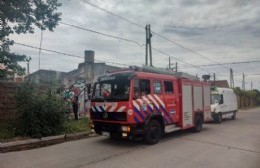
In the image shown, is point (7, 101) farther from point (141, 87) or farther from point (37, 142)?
point (141, 87)

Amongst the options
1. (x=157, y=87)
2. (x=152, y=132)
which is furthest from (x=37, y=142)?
(x=157, y=87)

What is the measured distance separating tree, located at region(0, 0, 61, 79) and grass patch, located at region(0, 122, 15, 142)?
2097 millimetres

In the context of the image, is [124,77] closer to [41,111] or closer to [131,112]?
[131,112]

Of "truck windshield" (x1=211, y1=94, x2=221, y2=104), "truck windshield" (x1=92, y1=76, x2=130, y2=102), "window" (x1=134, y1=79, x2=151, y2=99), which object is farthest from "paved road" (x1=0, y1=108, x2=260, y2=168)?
"truck windshield" (x1=211, y1=94, x2=221, y2=104)

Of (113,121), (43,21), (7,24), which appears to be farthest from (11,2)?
(113,121)

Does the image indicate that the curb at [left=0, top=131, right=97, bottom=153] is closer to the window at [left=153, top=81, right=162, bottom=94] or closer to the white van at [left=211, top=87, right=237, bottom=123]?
the window at [left=153, top=81, right=162, bottom=94]

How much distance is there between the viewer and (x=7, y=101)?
1284 centimetres

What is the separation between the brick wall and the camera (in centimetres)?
1270

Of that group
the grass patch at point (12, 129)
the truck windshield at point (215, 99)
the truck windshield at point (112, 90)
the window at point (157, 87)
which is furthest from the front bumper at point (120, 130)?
the truck windshield at point (215, 99)

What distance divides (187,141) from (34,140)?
6.08 meters

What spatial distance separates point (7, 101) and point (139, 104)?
6.73 m

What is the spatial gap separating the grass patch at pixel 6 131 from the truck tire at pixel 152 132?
522 cm

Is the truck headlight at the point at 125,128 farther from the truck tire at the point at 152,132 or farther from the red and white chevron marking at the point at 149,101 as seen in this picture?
the truck tire at the point at 152,132

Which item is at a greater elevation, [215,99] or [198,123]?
[215,99]
